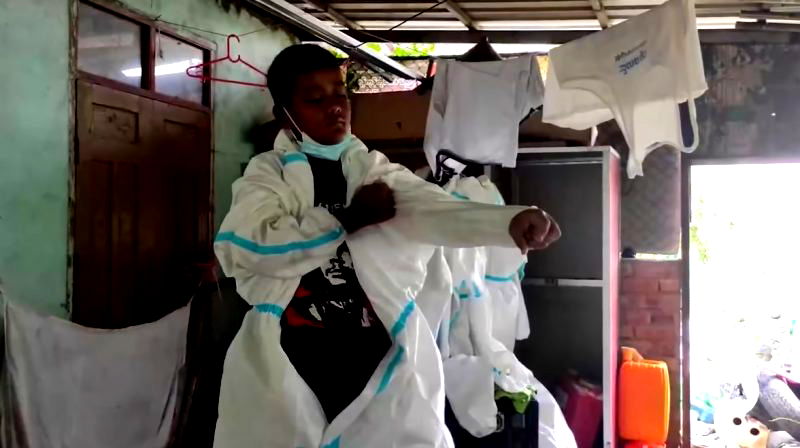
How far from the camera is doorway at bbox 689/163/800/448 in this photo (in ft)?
12.4

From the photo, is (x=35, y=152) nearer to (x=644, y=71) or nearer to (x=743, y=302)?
(x=644, y=71)

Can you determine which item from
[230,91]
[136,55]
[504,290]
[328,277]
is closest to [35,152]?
[136,55]

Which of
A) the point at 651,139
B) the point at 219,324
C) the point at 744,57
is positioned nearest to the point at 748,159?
the point at 744,57

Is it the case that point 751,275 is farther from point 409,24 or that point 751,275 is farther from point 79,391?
point 79,391

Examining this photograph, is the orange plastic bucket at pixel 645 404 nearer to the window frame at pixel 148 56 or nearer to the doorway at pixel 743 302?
the doorway at pixel 743 302

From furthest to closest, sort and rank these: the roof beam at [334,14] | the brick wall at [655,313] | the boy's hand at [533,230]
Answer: the brick wall at [655,313] → the roof beam at [334,14] → the boy's hand at [533,230]

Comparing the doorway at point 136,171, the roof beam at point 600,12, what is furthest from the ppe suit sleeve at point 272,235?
the roof beam at point 600,12

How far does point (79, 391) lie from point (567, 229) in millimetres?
2227

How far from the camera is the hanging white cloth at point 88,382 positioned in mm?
2100

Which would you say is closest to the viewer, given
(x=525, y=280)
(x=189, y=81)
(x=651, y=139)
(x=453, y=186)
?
(x=651, y=139)

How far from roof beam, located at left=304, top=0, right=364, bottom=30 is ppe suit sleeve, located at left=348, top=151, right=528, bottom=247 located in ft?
6.32

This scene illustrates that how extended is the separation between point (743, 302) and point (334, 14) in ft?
10.3

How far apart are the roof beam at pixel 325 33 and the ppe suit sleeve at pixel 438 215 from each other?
2.23 ft

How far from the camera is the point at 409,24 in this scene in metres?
3.56
